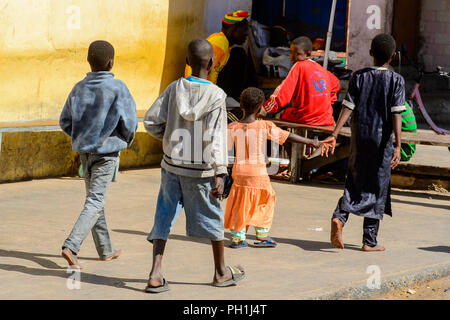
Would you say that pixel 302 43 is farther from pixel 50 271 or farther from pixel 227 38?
pixel 50 271

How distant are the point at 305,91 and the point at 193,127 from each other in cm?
451

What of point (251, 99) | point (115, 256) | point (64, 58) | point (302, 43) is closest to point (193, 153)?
point (115, 256)

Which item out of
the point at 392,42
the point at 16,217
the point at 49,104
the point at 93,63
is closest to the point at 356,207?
the point at 392,42

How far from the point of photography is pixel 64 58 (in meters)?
9.56

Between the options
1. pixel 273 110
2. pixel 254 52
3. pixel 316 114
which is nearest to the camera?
pixel 273 110

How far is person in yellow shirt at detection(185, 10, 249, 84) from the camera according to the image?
34.2ft

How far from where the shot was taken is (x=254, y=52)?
11438 millimetres

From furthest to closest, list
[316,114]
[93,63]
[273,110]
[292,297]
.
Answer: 1. [316,114]
2. [273,110]
3. [93,63]
4. [292,297]

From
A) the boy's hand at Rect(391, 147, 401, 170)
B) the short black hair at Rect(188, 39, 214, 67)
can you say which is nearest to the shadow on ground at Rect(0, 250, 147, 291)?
the short black hair at Rect(188, 39, 214, 67)

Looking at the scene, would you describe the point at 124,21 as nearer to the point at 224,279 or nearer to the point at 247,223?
the point at 247,223

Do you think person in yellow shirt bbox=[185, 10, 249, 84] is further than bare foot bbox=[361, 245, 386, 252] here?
Yes

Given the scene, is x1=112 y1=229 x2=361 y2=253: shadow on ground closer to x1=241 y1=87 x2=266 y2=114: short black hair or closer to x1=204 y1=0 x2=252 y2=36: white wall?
x1=241 y1=87 x2=266 y2=114: short black hair

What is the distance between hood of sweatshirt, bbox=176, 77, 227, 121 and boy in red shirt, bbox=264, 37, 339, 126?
3.81 metres

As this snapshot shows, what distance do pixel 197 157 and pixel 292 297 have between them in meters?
1.00
